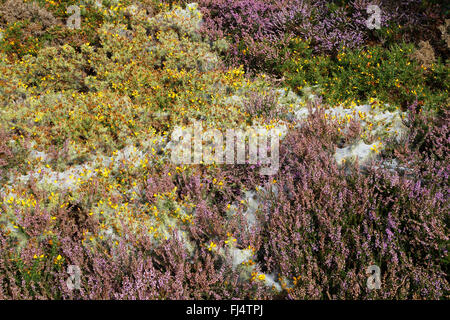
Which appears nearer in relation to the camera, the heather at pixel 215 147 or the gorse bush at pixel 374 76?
the heather at pixel 215 147

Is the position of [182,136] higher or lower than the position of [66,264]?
higher

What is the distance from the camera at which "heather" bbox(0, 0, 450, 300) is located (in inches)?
125

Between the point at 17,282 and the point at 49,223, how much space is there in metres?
0.70

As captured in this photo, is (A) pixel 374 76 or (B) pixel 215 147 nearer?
(B) pixel 215 147

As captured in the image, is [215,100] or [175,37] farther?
[175,37]

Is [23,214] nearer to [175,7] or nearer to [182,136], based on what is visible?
[182,136]

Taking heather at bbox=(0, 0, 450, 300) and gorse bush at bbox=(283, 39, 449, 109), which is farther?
gorse bush at bbox=(283, 39, 449, 109)

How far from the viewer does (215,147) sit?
Answer: 458cm

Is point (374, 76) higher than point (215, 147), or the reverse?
point (374, 76)

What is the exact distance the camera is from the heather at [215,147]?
318 centimetres

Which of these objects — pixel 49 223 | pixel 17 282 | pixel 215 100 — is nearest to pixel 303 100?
pixel 215 100

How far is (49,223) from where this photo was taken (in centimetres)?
383
